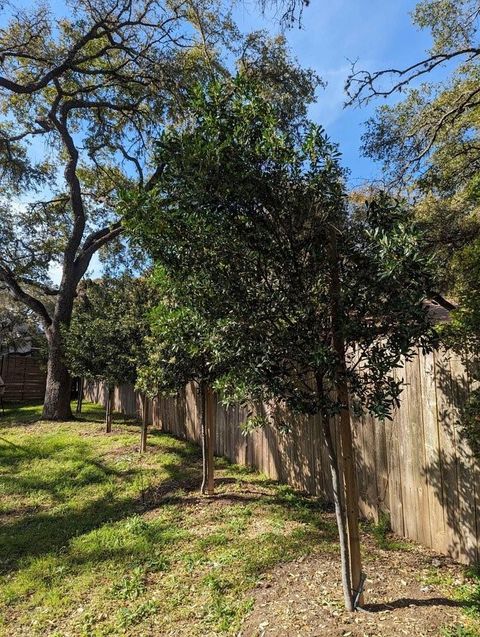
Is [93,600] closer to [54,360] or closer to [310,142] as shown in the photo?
[310,142]

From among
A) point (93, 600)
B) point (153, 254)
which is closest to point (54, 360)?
point (93, 600)

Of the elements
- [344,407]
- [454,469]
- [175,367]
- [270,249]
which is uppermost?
[270,249]

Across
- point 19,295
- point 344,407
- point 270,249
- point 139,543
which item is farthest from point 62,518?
point 19,295

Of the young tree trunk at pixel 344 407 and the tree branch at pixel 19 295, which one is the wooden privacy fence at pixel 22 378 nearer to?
the tree branch at pixel 19 295

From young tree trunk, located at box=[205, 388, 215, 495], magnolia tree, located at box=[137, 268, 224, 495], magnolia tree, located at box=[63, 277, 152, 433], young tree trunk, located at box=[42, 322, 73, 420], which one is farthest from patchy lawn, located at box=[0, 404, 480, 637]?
young tree trunk, located at box=[42, 322, 73, 420]

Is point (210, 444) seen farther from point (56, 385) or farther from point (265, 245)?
point (56, 385)

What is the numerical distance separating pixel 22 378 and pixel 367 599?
20.2m

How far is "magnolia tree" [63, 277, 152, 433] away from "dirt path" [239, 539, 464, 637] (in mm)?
4999

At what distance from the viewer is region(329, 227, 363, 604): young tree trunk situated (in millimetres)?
2953

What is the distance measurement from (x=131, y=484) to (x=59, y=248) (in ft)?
39.5

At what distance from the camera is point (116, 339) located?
29.7ft

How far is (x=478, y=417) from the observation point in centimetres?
307

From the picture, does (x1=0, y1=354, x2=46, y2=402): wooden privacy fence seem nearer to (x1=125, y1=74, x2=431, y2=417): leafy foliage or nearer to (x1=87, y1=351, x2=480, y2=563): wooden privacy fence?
(x1=87, y1=351, x2=480, y2=563): wooden privacy fence

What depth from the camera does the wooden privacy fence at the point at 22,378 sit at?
20.1 m
